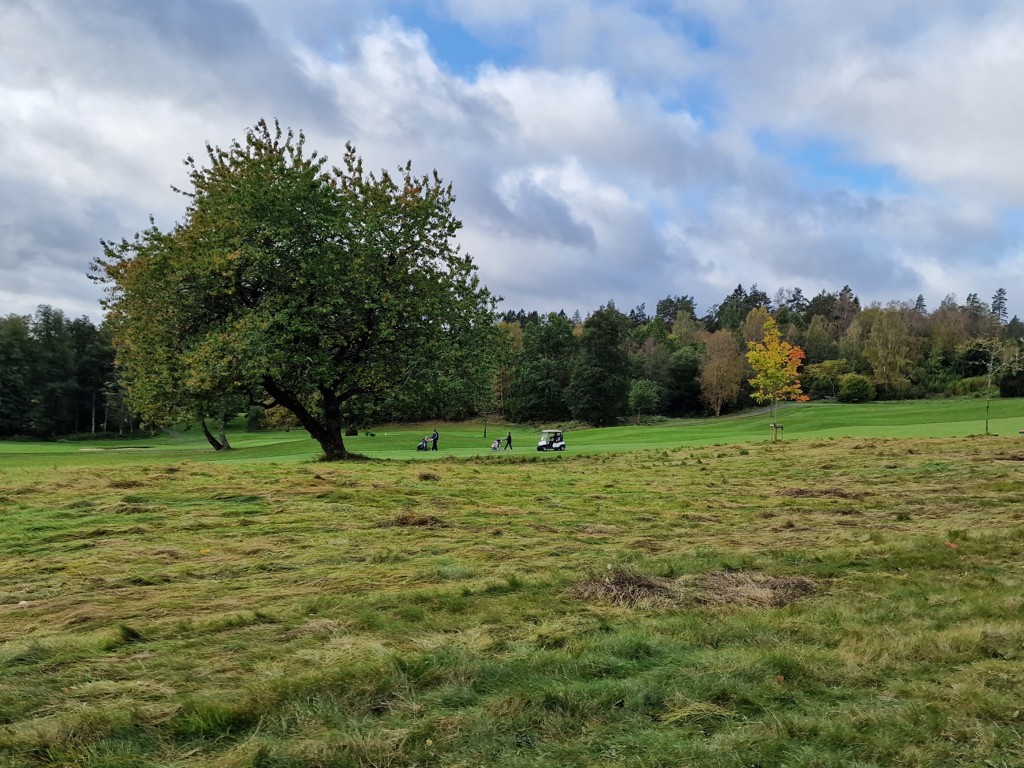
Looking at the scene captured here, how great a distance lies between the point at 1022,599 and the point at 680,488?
29.1 ft

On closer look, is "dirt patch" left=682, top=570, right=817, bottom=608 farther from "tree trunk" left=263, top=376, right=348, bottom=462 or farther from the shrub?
the shrub

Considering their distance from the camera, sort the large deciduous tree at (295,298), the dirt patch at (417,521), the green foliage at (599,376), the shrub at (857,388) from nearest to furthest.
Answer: the dirt patch at (417,521)
the large deciduous tree at (295,298)
the green foliage at (599,376)
the shrub at (857,388)

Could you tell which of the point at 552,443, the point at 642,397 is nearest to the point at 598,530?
the point at 552,443

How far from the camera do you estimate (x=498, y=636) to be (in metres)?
4.79

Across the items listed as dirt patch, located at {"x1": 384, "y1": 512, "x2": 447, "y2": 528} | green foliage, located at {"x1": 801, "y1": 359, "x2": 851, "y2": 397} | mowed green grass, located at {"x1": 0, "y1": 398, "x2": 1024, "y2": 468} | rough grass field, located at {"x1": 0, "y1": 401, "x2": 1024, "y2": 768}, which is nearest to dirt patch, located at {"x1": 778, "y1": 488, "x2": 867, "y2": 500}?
rough grass field, located at {"x1": 0, "y1": 401, "x2": 1024, "y2": 768}

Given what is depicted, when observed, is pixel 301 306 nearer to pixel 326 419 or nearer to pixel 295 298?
pixel 295 298

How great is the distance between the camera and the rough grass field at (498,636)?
326cm

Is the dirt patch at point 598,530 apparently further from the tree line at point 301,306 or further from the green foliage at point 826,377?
the green foliage at point 826,377

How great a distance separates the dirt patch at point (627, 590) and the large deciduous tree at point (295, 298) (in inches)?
611

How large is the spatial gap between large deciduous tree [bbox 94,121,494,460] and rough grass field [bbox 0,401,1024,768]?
10.4 metres

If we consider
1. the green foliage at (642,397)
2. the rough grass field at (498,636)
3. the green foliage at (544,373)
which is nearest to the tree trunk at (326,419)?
the rough grass field at (498,636)

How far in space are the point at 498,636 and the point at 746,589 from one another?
110 inches

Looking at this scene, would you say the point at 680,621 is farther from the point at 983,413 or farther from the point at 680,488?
the point at 983,413

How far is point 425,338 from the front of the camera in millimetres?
22984
